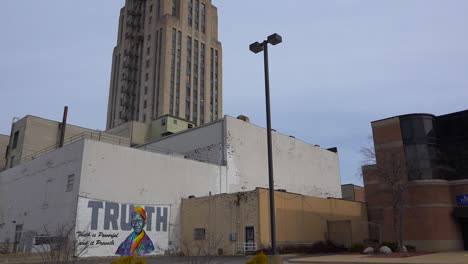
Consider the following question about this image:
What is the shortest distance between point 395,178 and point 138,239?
20.2m

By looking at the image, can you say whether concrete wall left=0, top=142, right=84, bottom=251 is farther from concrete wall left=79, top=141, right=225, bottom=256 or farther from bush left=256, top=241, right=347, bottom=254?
bush left=256, top=241, right=347, bottom=254

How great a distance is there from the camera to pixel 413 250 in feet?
102

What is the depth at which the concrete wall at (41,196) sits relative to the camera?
29.9 meters

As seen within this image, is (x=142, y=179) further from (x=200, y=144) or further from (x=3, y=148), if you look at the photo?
(x=3, y=148)

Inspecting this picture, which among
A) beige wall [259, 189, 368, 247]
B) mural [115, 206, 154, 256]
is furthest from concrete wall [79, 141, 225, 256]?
beige wall [259, 189, 368, 247]

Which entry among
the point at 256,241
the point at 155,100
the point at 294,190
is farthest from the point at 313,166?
the point at 155,100

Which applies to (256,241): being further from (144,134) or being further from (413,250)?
(144,134)

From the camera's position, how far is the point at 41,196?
33.4 metres

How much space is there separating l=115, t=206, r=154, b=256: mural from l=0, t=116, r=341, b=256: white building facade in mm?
402

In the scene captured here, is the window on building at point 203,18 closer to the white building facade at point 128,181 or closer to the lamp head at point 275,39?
the white building facade at point 128,181

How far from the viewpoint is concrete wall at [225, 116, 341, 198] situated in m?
40.1

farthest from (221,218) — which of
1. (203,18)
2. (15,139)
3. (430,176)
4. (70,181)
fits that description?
(203,18)

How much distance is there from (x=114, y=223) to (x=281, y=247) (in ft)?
41.5

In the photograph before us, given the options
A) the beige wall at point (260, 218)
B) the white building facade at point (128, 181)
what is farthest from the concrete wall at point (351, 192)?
the beige wall at point (260, 218)
